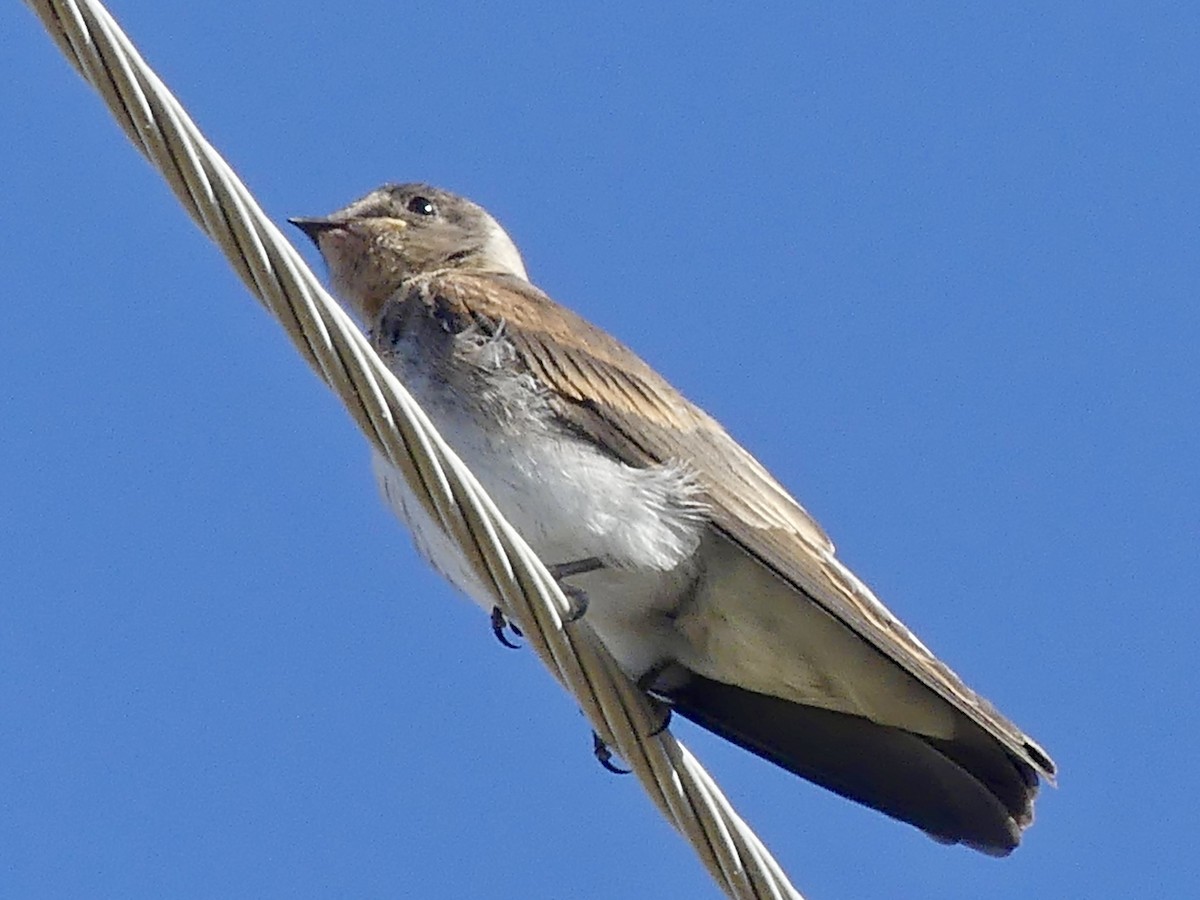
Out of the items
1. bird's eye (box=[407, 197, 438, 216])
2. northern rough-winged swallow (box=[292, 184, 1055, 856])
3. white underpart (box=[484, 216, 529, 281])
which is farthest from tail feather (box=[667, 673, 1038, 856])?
bird's eye (box=[407, 197, 438, 216])

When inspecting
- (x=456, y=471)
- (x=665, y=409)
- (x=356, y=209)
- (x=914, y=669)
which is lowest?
(x=456, y=471)

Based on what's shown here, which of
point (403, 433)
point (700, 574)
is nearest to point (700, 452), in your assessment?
point (700, 574)

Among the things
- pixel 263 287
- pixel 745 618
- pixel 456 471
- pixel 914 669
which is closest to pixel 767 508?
pixel 745 618

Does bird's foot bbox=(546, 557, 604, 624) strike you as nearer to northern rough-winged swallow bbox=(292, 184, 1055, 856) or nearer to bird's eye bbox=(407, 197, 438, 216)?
northern rough-winged swallow bbox=(292, 184, 1055, 856)

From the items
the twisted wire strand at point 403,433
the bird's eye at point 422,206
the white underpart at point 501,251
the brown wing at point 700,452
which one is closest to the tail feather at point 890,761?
the brown wing at point 700,452

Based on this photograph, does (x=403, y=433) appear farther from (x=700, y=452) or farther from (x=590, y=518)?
(x=700, y=452)

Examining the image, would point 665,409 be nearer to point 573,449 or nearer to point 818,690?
point 573,449

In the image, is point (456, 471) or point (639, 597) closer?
point (456, 471)
